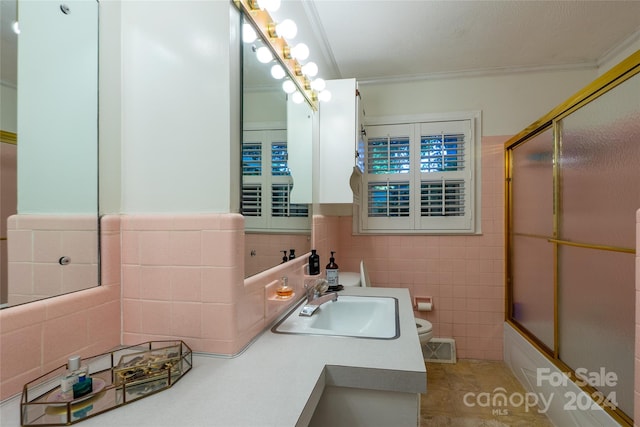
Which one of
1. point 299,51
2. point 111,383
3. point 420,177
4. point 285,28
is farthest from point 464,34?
point 111,383

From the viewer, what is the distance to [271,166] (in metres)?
1.30

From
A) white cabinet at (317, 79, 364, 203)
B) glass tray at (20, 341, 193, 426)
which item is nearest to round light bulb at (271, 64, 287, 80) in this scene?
white cabinet at (317, 79, 364, 203)

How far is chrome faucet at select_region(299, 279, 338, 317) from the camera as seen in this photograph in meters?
1.24

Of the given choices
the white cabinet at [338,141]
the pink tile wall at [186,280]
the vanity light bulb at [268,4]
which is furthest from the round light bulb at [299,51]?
the pink tile wall at [186,280]

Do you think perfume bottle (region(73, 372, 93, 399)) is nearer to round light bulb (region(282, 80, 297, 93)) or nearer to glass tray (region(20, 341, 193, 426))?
glass tray (region(20, 341, 193, 426))

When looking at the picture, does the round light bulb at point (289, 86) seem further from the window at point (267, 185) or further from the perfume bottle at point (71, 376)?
the perfume bottle at point (71, 376)

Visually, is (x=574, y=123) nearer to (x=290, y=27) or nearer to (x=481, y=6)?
(x=481, y=6)

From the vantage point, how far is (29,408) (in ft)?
1.80

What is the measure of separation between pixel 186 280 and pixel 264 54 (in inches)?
35.4

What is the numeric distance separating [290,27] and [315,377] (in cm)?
127

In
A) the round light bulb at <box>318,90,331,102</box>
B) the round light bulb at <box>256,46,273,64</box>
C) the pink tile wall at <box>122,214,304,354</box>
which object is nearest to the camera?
the pink tile wall at <box>122,214,304,354</box>

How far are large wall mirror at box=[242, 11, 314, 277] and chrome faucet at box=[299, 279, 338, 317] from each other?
0.19 meters

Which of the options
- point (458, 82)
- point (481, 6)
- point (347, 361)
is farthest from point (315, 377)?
point (458, 82)

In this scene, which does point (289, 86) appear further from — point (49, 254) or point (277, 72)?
point (49, 254)
